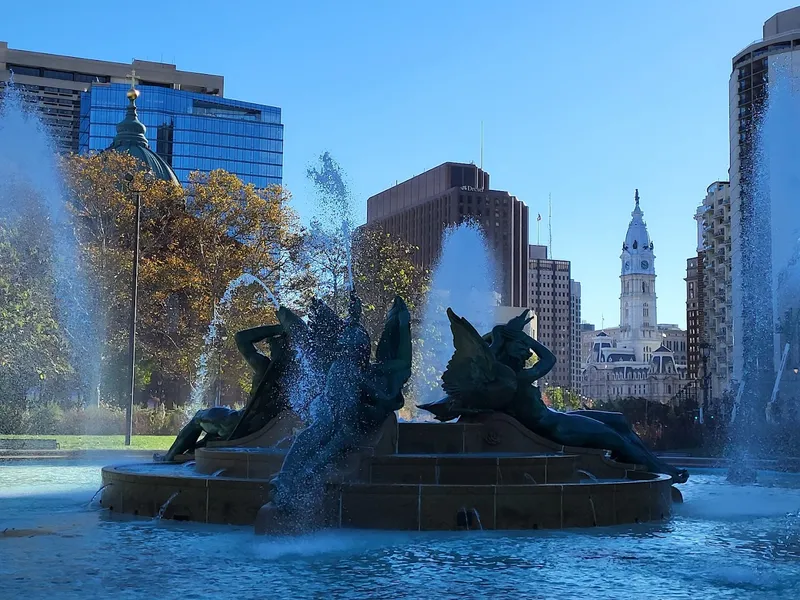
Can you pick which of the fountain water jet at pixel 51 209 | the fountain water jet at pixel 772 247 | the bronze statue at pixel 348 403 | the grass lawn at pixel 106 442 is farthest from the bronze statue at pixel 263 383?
the fountain water jet at pixel 772 247

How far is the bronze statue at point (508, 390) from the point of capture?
50.1ft

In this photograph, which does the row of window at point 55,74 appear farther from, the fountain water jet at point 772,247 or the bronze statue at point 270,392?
the bronze statue at point 270,392

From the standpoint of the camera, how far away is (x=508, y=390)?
50.0ft

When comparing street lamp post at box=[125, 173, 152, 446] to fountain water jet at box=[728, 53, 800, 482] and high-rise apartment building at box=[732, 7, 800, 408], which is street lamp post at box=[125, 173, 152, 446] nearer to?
fountain water jet at box=[728, 53, 800, 482]

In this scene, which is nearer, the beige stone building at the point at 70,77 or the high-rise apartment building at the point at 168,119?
the high-rise apartment building at the point at 168,119

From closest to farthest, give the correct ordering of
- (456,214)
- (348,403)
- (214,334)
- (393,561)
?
1. (393,561)
2. (348,403)
3. (214,334)
4. (456,214)

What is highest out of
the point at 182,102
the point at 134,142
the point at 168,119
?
the point at 182,102

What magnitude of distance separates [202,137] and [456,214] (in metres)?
49.2

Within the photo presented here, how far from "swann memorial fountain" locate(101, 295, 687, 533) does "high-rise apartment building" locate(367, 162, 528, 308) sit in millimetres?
60820

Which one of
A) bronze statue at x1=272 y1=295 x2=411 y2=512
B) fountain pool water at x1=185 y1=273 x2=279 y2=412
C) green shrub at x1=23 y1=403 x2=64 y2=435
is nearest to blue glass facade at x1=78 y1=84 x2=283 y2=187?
fountain pool water at x1=185 y1=273 x2=279 y2=412

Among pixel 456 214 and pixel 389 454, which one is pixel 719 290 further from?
pixel 389 454

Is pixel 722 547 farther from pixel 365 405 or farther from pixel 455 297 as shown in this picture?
pixel 455 297

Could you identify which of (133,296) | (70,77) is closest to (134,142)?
(133,296)

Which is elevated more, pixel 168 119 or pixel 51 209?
pixel 168 119
